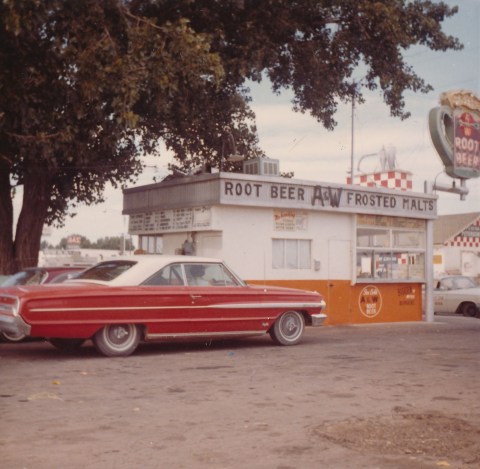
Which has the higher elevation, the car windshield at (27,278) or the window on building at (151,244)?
the window on building at (151,244)

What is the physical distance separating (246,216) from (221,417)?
9840mm

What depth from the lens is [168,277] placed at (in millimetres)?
11156

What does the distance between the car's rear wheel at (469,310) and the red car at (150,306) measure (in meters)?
11.7

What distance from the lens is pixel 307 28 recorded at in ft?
58.7

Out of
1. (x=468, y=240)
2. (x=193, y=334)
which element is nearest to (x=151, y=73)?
(x=193, y=334)

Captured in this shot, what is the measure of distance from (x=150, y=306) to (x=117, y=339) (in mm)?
675

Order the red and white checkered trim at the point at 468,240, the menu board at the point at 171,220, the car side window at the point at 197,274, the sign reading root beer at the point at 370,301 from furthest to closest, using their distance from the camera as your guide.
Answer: the red and white checkered trim at the point at 468,240 → the sign reading root beer at the point at 370,301 → the menu board at the point at 171,220 → the car side window at the point at 197,274

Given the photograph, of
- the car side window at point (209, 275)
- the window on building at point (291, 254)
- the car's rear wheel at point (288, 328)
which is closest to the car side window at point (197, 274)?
the car side window at point (209, 275)

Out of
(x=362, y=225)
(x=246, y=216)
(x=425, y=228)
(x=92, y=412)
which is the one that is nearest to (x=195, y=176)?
(x=246, y=216)

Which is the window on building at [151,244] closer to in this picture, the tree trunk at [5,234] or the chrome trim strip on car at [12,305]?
the tree trunk at [5,234]

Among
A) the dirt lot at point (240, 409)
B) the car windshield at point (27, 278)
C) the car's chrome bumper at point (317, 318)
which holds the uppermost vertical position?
the car windshield at point (27, 278)

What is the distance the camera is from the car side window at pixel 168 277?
11.0 metres

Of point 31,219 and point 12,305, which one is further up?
point 31,219

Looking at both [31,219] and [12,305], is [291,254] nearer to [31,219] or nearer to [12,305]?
[31,219]
